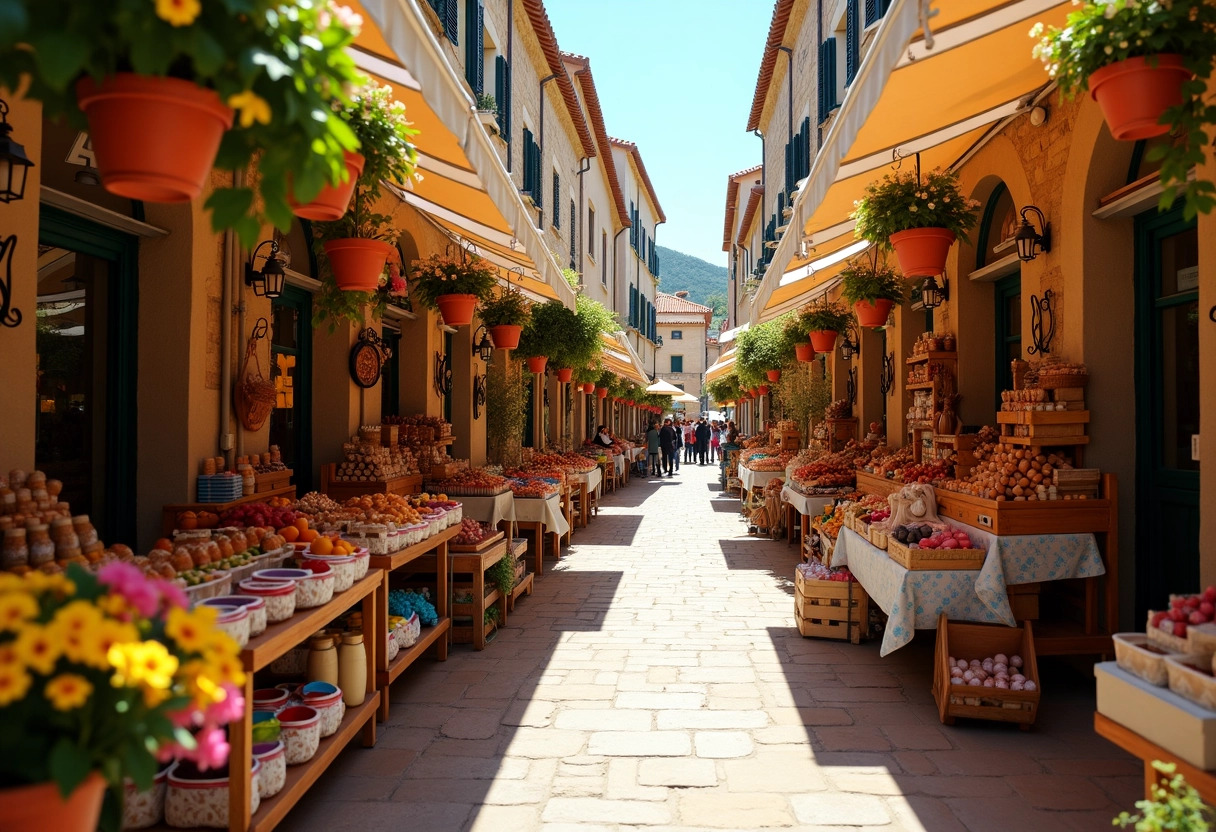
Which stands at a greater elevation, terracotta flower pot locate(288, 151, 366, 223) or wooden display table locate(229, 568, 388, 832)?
terracotta flower pot locate(288, 151, 366, 223)

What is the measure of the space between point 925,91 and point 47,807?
4948mm

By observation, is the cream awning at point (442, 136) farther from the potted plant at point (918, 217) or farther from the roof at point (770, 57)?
the roof at point (770, 57)

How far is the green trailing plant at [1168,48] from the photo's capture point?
2.45 m

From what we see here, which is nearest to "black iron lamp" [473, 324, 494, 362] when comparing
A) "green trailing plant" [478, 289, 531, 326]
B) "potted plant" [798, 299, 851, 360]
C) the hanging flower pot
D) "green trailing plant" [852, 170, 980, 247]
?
"green trailing plant" [478, 289, 531, 326]

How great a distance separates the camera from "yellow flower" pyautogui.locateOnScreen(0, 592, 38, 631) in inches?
55.8

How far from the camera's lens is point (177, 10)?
1328 millimetres

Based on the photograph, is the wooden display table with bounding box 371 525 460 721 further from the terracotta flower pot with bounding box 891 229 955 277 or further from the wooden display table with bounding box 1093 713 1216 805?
Answer: the terracotta flower pot with bounding box 891 229 955 277

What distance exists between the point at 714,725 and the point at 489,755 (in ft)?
4.07

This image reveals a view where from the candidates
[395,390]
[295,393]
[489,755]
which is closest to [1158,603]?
[489,755]

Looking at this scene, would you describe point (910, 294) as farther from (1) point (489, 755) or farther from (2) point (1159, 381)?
(1) point (489, 755)

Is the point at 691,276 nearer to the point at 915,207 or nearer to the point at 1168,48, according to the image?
the point at 915,207

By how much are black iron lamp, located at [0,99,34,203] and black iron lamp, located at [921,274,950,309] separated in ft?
21.9

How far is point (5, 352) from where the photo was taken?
11.3 ft

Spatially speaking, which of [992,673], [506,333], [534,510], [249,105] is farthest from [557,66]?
[249,105]
